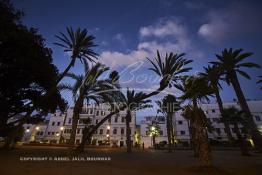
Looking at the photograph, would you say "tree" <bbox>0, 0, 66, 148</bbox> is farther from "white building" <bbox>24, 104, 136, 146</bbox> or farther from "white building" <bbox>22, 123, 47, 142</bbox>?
"white building" <bbox>22, 123, 47, 142</bbox>

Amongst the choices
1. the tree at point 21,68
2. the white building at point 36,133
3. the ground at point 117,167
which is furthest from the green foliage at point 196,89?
the white building at point 36,133

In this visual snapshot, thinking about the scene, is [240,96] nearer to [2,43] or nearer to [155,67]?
[155,67]

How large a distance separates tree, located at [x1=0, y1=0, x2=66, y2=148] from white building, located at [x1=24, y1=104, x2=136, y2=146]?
40.1 m

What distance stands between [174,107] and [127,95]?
46.1 ft

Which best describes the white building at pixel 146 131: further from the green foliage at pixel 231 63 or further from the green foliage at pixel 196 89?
the green foliage at pixel 196 89

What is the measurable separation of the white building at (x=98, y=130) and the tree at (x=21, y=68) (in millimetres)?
40097

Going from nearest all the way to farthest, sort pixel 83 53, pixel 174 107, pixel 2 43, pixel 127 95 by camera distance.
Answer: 1. pixel 2 43
2. pixel 83 53
3. pixel 127 95
4. pixel 174 107

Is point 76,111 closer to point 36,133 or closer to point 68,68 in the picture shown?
point 68,68

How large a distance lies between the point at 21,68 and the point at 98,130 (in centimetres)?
4917

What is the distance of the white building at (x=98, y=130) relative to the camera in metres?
63.1

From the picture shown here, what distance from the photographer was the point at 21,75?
19250 mm

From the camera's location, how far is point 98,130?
6397cm

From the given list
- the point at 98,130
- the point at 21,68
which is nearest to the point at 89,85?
the point at 21,68

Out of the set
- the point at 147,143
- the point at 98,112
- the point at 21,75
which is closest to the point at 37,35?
the point at 21,75
